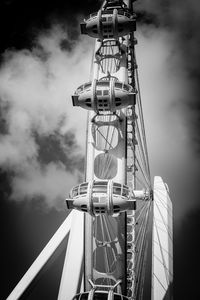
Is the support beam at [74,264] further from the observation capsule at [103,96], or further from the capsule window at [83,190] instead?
the observation capsule at [103,96]

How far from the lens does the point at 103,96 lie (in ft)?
45.7

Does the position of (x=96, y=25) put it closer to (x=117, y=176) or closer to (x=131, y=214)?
(x=117, y=176)

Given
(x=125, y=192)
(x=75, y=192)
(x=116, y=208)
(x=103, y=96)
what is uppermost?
(x=103, y=96)

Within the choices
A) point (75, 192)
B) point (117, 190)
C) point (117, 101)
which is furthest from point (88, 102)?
point (117, 190)

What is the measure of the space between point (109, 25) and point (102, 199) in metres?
9.73

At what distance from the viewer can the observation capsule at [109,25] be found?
53.3ft

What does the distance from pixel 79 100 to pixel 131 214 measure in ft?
35.9

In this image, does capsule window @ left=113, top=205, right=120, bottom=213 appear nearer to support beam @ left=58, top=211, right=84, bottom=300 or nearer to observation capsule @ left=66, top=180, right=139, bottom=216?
observation capsule @ left=66, top=180, right=139, bottom=216

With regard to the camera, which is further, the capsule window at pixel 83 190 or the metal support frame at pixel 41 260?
the metal support frame at pixel 41 260

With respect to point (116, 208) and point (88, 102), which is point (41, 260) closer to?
point (116, 208)

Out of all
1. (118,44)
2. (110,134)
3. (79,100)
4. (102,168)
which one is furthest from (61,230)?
(118,44)

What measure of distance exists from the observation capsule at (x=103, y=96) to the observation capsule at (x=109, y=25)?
12.2 ft

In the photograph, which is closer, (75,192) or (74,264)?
(75,192)

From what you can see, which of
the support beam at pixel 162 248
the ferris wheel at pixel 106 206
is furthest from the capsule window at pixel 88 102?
the support beam at pixel 162 248
